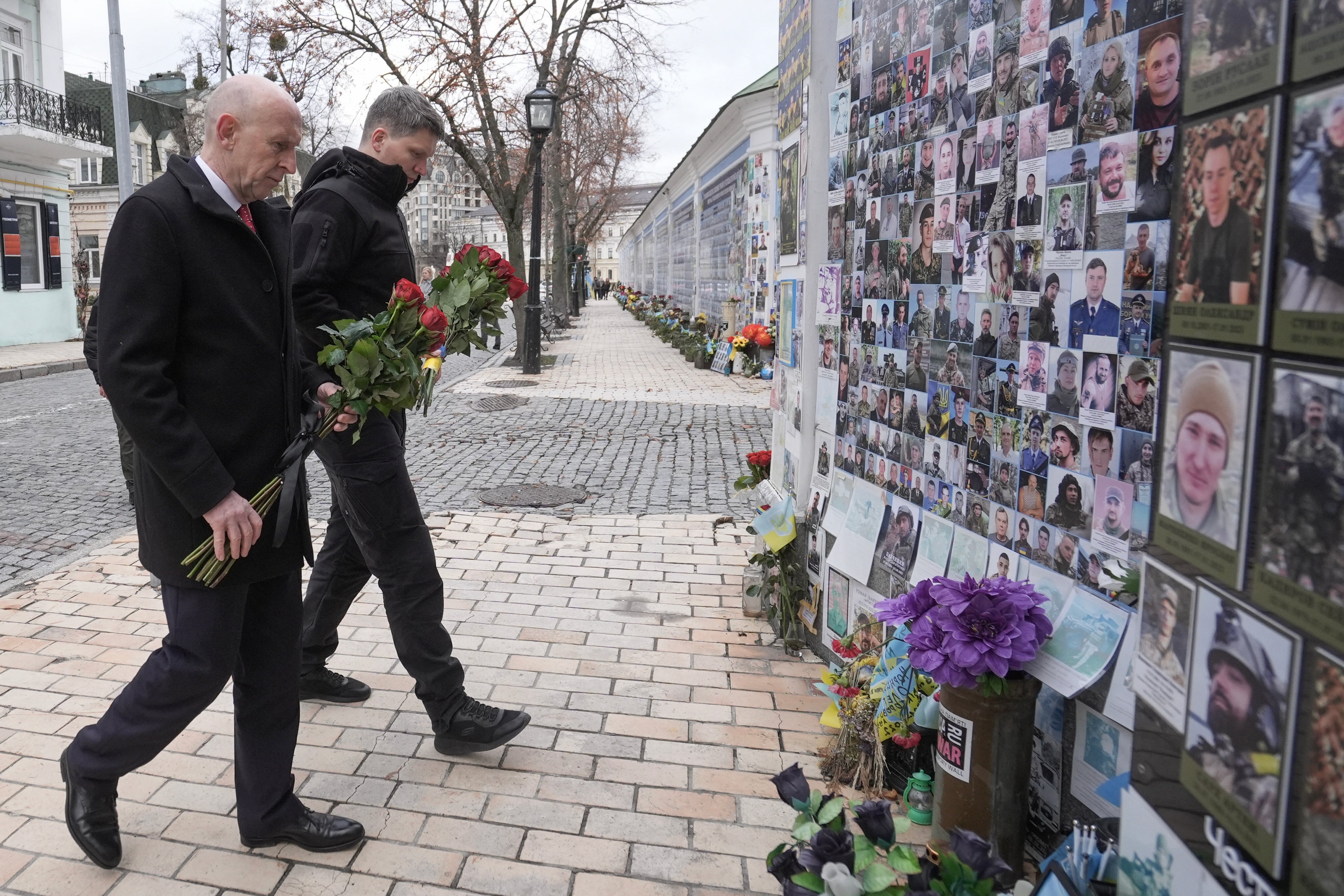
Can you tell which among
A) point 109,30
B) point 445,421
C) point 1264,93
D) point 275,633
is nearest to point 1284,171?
point 1264,93

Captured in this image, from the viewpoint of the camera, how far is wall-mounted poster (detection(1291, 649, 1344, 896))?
1233 millimetres

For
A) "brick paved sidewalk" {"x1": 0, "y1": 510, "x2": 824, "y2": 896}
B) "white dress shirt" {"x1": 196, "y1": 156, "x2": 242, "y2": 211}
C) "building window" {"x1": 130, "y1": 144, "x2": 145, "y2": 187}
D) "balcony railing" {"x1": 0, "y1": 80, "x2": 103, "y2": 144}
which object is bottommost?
"brick paved sidewalk" {"x1": 0, "y1": 510, "x2": 824, "y2": 896}

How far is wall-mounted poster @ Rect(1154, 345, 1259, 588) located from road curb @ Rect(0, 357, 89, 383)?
1860cm

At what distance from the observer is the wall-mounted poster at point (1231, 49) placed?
1.32m

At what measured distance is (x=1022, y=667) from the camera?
2590mm

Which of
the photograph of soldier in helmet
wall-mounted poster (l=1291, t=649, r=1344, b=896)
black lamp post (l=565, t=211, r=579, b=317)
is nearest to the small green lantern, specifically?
wall-mounted poster (l=1291, t=649, r=1344, b=896)

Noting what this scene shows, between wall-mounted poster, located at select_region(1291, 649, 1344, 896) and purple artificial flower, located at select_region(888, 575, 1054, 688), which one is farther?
purple artificial flower, located at select_region(888, 575, 1054, 688)

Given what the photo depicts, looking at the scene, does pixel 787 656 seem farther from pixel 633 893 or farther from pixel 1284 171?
pixel 1284 171

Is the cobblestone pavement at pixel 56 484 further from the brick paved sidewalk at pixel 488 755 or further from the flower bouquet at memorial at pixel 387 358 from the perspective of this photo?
the flower bouquet at memorial at pixel 387 358

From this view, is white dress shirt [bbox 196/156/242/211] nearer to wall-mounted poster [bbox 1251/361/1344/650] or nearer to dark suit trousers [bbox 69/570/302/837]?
dark suit trousers [bbox 69/570/302/837]

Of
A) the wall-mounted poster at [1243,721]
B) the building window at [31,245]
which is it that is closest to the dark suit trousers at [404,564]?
the wall-mounted poster at [1243,721]

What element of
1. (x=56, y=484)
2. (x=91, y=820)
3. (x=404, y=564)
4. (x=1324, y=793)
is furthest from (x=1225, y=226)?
(x=56, y=484)

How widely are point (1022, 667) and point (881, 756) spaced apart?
0.72 meters

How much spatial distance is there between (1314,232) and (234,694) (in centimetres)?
268
